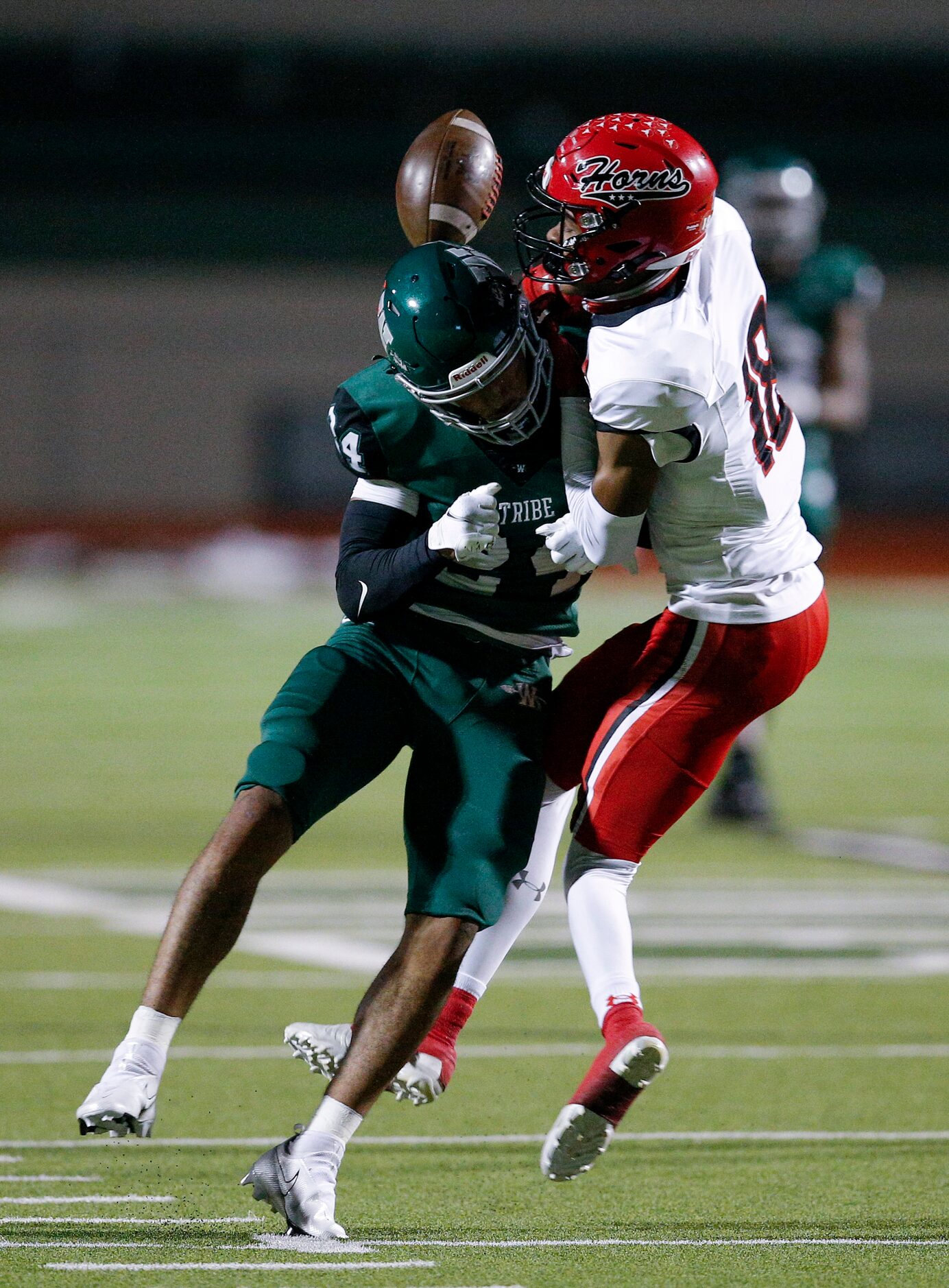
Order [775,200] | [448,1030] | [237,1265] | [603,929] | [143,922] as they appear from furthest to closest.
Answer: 1. [775,200]
2. [143,922]
3. [448,1030]
4. [603,929]
5. [237,1265]

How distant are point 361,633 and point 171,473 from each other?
1789 centimetres

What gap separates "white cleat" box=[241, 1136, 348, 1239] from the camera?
2.83 metres

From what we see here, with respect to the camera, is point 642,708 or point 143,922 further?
point 143,922

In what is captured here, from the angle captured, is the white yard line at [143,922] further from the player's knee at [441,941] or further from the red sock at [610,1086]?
the red sock at [610,1086]

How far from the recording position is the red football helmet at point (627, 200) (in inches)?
117

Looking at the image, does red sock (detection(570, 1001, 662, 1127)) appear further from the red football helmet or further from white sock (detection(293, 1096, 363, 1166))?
the red football helmet

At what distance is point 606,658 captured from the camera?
10.8 ft

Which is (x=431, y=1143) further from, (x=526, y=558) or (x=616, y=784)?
(x=526, y=558)

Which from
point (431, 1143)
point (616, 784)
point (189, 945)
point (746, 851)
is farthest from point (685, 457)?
point (746, 851)

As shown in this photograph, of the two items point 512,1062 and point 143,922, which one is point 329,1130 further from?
point 143,922

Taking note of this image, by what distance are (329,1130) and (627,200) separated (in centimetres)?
144

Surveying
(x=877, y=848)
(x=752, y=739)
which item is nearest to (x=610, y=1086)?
(x=752, y=739)

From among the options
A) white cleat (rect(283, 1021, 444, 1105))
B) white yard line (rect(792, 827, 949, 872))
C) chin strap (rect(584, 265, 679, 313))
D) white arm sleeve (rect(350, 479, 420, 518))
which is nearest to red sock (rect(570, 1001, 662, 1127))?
white cleat (rect(283, 1021, 444, 1105))

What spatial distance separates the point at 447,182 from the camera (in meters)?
3.38
